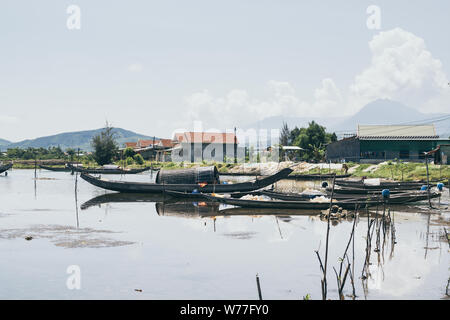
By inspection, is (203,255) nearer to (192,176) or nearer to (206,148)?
(192,176)

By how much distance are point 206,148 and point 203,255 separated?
220 feet

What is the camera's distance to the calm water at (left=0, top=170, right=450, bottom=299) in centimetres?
1077

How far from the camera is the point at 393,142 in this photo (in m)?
51.4

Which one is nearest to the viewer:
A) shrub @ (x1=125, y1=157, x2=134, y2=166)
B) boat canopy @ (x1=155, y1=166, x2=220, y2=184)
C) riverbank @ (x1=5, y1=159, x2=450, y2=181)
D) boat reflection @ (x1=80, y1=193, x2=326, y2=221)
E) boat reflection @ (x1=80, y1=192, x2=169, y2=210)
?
boat reflection @ (x1=80, y1=193, x2=326, y2=221)

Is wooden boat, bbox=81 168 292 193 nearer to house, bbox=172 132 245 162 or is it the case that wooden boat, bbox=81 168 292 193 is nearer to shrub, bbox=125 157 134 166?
house, bbox=172 132 245 162

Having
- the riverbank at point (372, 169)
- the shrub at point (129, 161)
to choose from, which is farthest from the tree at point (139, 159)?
→ the riverbank at point (372, 169)

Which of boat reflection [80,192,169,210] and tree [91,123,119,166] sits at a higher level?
tree [91,123,119,166]

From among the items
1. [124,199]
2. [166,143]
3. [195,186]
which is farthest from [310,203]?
[166,143]

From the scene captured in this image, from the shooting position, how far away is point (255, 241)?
16422 mm

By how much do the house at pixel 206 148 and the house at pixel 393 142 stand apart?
28.4 m

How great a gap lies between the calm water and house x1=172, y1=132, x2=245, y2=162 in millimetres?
55844

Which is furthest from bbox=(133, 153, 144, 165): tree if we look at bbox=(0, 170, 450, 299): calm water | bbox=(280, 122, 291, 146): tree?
bbox=(0, 170, 450, 299): calm water

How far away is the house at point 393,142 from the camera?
167 feet

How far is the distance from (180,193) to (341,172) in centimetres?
2612
